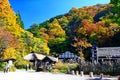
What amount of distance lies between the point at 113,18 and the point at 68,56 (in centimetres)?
7263

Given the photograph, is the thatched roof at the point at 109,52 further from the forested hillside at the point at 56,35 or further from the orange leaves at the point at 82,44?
the orange leaves at the point at 82,44

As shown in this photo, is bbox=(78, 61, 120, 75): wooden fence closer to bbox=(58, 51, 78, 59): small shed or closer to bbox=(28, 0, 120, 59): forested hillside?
bbox=(28, 0, 120, 59): forested hillside

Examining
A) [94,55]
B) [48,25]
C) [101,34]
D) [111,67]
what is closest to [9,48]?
[111,67]

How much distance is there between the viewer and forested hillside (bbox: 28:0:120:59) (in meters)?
78.6

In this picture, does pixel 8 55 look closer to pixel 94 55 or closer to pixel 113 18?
pixel 94 55

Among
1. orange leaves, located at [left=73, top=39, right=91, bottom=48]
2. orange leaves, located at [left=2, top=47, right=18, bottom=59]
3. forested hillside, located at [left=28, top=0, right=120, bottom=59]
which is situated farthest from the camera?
orange leaves, located at [left=73, top=39, right=91, bottom=48]

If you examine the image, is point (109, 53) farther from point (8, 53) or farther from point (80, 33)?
point (80, 33)

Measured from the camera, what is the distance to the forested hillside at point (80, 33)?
78.6 meters

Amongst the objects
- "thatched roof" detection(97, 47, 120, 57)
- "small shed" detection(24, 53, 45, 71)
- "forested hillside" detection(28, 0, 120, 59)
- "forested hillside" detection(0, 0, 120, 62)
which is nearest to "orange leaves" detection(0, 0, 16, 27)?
"forested hillside" detection(0, 0, 120, 62)

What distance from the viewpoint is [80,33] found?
9544 cm

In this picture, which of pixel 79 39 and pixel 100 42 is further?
pixel 79 39

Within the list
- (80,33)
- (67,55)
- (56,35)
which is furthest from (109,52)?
(56,35)

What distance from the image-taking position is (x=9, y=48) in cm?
4772

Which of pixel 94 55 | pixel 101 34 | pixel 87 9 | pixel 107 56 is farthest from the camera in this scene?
pixel 87 9
